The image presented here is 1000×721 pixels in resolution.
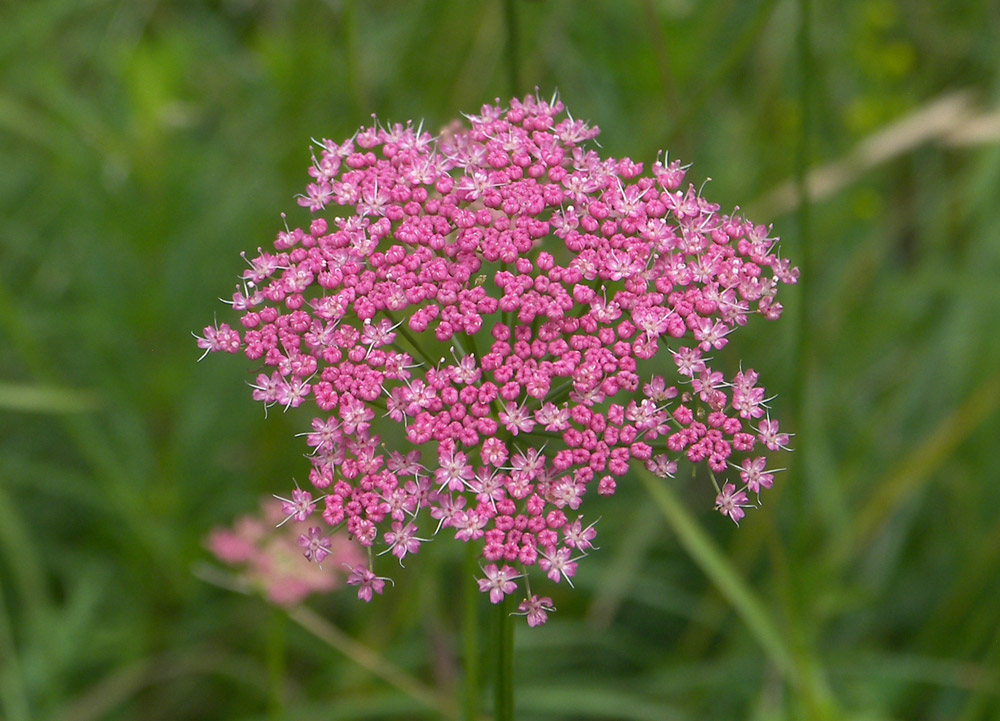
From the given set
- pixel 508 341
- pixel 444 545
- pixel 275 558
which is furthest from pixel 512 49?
pixel 444 545

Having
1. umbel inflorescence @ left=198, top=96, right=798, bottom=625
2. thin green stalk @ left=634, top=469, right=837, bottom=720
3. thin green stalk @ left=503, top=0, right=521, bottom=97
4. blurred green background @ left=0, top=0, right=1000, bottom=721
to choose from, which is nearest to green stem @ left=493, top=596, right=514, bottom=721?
umbel inflorescence @ left=198, top=96, right=798, bottom=625

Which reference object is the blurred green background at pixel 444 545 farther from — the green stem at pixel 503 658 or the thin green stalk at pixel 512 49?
the green stem at pixel 503 658

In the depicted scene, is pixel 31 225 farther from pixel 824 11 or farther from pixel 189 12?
pixel 824 11

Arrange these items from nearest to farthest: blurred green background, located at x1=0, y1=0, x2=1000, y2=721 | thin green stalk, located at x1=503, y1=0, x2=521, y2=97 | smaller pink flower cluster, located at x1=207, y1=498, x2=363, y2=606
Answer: thin green stalk, located at x1=503, y1=0, x2=521, y2=97 → smaller pink flower cluster, located at x1=207, y1=498, x2=363, y2=606 → blurred green background, located at x1=0, y1=0, x2=1000, y2=721

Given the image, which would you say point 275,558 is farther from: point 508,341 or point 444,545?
point 508,341

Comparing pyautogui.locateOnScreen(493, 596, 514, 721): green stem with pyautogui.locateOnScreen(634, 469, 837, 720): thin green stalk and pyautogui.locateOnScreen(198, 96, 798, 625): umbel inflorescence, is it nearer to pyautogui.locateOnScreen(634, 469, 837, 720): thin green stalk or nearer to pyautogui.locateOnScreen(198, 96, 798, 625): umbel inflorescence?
pyautogui.locateOnScreen(198, 96, 798, 625): umbel inflorescence

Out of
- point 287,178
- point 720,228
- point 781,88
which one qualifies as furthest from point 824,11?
point 720,228
